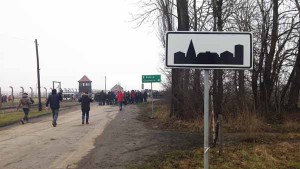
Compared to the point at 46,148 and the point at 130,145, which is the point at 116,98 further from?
the point at 46,148

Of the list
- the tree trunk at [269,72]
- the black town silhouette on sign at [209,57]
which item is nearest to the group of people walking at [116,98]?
the tree trunk at [269,72]

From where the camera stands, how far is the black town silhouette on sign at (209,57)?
529cm

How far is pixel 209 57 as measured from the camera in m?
5.39

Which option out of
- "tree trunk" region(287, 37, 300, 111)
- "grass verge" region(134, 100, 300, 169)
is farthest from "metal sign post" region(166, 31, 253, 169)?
"tree trunk" region(287, 37, 300, 111)

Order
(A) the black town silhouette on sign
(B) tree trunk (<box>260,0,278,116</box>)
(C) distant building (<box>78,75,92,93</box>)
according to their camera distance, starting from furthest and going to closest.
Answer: (C) distant building (<box>78,75,92,93</box>) < (B) tree trunk (<box>260,0,278,116</box>) < (A) the black town silhouette on sign

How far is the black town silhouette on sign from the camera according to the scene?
5.29m

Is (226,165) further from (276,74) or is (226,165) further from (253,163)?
(276,74)

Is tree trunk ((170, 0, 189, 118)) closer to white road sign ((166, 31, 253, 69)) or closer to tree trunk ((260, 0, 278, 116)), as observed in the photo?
tree trunk ((260, 0, 278, 116))

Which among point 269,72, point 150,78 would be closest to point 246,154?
point 269,72

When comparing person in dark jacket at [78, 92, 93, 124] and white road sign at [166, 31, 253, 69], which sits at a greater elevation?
white road sign at [166, 31, 253, 69]

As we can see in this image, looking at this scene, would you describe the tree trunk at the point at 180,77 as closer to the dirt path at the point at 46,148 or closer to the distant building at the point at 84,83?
the dirt path at the point at 46,148

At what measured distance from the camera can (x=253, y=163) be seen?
10.8m

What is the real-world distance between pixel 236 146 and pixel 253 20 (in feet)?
36.4

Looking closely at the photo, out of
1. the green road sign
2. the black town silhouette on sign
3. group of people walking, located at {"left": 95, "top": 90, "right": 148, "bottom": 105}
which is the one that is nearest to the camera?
the black town silhouette on sign
